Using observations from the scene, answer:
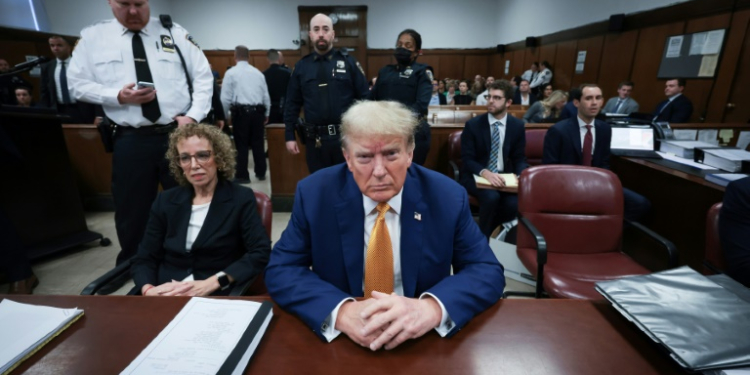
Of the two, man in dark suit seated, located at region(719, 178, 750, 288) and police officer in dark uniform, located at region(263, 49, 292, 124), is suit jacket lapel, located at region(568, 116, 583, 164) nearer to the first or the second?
man in dark suit seated, located at region(719, 178, 750, 288)

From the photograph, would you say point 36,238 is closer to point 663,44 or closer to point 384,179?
point 384,179

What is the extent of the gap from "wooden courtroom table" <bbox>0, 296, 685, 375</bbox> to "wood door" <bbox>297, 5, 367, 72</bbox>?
11.1m

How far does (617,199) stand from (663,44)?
5228mm

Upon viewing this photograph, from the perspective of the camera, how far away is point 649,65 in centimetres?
588

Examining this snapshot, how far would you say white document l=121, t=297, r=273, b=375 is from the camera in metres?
0.74

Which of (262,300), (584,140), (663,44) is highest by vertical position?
(663,44)

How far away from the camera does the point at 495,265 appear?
1.12 m

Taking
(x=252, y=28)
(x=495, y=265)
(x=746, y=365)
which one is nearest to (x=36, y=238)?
(x=495, y=265)

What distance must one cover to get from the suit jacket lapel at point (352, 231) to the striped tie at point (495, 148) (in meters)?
2.31

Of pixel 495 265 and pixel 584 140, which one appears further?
pixel 584 140

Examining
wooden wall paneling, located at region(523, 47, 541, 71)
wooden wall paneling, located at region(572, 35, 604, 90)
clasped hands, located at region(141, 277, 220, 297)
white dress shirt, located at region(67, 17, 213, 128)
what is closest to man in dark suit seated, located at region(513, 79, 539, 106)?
wooden wall paneling, located at region(572, 35, 604, 90)

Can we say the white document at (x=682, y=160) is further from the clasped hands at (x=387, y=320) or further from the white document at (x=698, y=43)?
the white document at (x=698, y=43)

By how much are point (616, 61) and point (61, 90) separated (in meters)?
8.87

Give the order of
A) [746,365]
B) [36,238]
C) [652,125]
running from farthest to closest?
[652,125] → [36,238] → [746,365]
